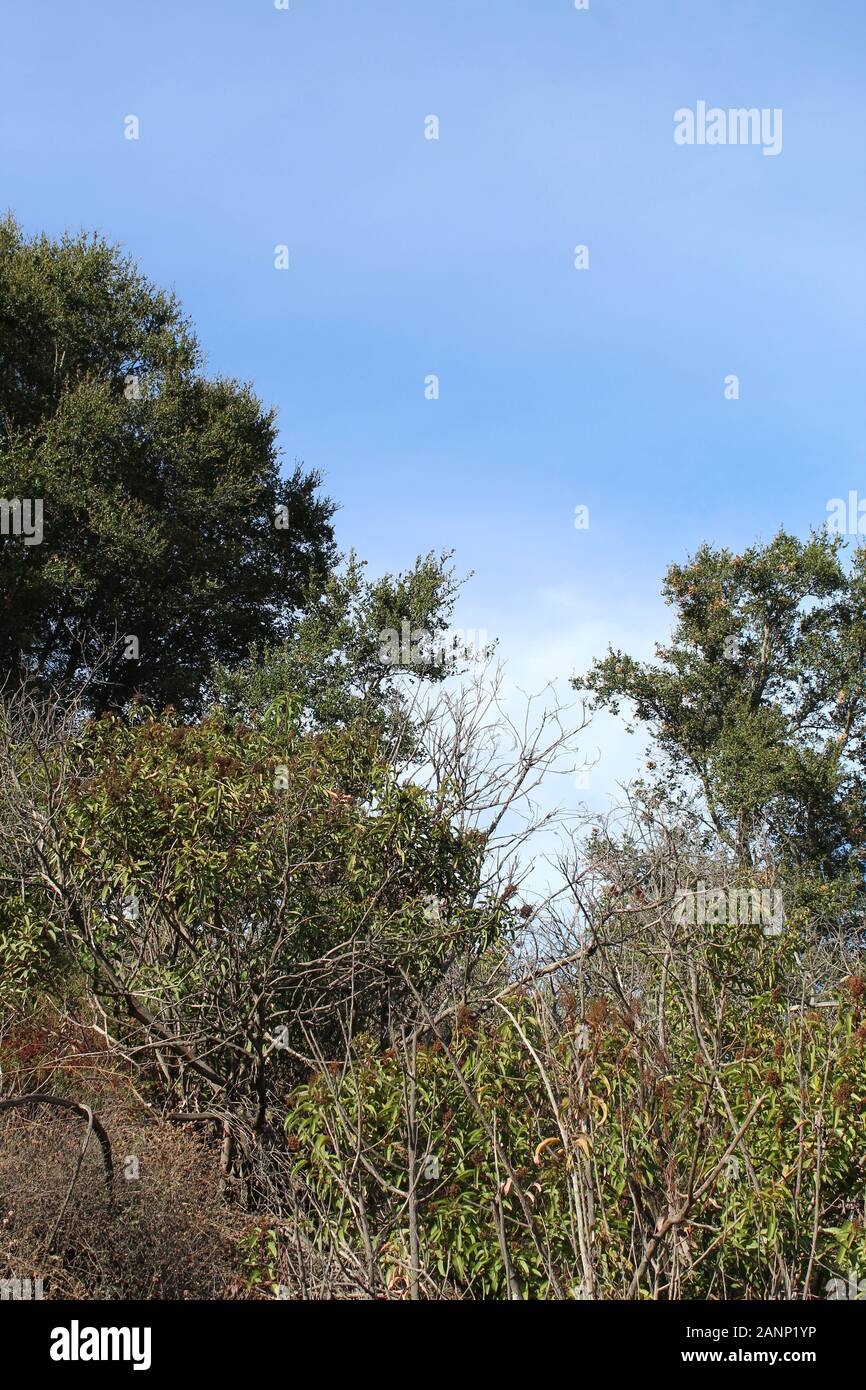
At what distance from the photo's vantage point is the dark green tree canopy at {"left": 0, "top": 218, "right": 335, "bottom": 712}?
19.6 meters

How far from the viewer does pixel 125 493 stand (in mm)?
20281

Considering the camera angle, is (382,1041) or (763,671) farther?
(763,671)

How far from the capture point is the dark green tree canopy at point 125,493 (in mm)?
19625

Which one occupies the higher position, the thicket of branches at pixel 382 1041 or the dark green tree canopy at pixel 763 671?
the dark green tree canopy at pixel 763 671

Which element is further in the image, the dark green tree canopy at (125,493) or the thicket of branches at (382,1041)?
the dark green tree canopy at (125,493)

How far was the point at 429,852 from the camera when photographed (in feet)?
29.9

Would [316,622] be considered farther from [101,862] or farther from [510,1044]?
[510,1044]

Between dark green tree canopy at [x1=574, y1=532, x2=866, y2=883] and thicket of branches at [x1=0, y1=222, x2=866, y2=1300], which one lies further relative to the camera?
dark green tree canopy at [x1=574, y1=532, x2=866, y2=883]

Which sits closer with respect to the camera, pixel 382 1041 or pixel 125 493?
pixel 382 1041

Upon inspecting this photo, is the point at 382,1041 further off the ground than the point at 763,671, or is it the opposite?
the point at 763,671

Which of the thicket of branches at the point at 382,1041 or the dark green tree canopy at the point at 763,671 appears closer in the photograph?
the thicket of branches at the point at 382,1041

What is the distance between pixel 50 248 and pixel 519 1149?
20293 millimetres

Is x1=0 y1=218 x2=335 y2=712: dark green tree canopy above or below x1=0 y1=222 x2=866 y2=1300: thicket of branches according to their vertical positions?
above

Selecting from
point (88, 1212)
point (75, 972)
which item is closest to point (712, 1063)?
point (88, 1212)
